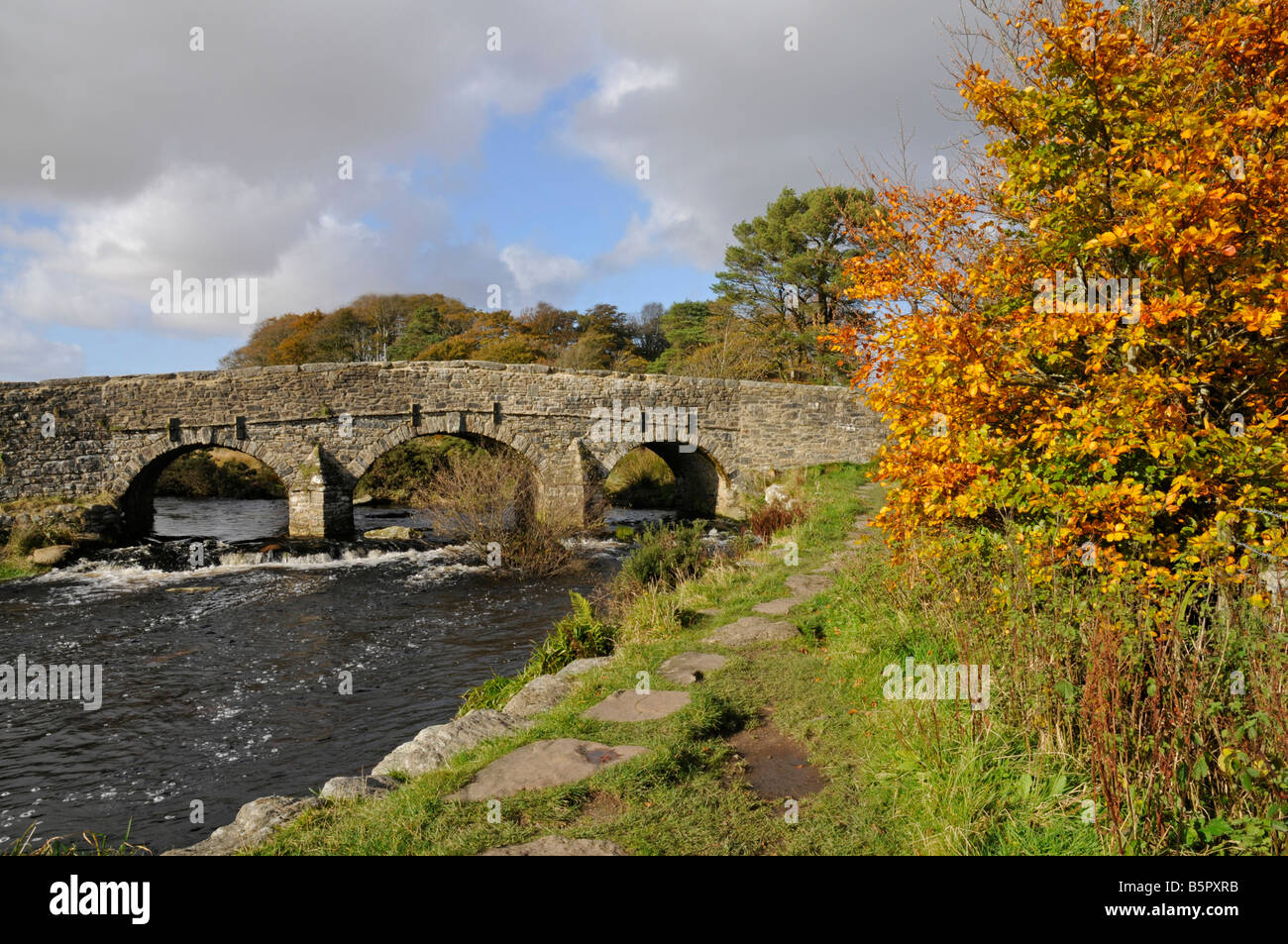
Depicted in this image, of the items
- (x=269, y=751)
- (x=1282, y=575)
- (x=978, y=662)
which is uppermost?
(x=1282, y=575)

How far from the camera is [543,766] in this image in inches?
163

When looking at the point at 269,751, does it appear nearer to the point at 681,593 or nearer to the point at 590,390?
the point at 681,593

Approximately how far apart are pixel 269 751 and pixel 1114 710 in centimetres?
697

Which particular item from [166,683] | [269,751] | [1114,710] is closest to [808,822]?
[1114,710]

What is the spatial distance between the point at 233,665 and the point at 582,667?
230 inches

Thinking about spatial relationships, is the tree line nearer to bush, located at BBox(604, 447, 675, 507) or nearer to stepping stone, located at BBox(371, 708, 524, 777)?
bush, located at BBox(604, 447, 675, 507)

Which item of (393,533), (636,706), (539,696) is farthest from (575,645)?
(393,533)

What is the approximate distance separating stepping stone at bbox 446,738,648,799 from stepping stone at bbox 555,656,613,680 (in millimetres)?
1898

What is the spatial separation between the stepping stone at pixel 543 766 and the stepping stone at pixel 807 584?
3.97m

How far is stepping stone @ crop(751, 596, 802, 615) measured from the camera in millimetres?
7314

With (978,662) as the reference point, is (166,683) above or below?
below

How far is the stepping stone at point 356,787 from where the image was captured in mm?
4180

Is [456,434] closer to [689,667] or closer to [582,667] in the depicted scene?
[582,667]
